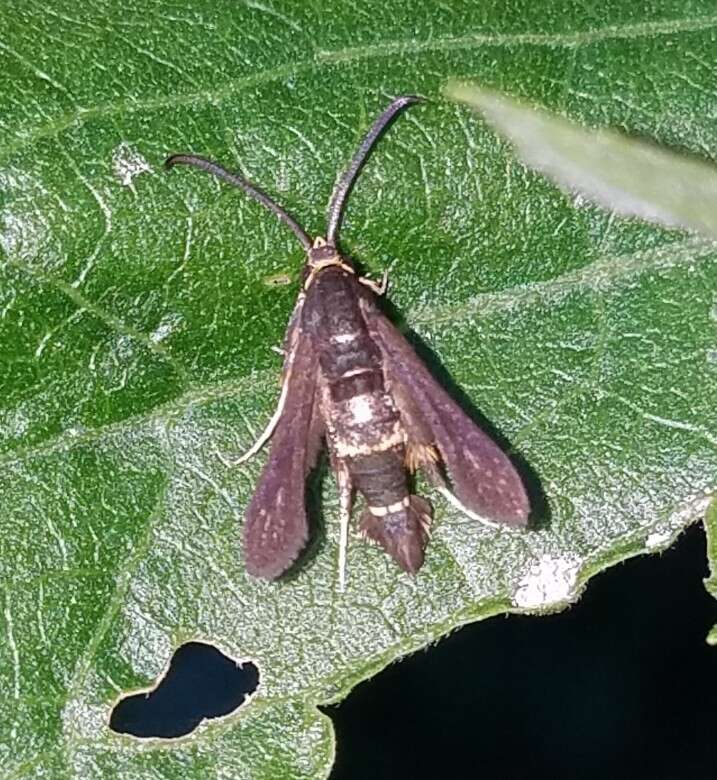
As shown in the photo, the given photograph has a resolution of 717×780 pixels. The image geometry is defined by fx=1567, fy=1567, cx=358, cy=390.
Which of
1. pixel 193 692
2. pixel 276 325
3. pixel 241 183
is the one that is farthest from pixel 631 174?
pixel 193 692

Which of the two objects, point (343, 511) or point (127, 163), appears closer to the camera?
point (127, 163)

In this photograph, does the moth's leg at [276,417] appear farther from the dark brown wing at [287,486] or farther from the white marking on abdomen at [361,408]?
the white marking on abdomen at [361,408]

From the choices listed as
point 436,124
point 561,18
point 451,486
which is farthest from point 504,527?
point 561,18

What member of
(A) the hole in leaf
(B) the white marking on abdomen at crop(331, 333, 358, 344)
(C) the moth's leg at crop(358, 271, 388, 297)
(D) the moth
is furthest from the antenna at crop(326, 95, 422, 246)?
(A) the hole in leaf

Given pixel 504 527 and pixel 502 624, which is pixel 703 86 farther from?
pixel 502 624

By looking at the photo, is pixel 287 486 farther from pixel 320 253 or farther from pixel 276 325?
pixel 320 253

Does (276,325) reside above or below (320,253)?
below

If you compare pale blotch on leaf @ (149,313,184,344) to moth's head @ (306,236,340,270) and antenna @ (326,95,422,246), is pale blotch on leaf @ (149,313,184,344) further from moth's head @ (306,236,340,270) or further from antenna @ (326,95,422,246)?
antenna @ (326,95,422,246)
